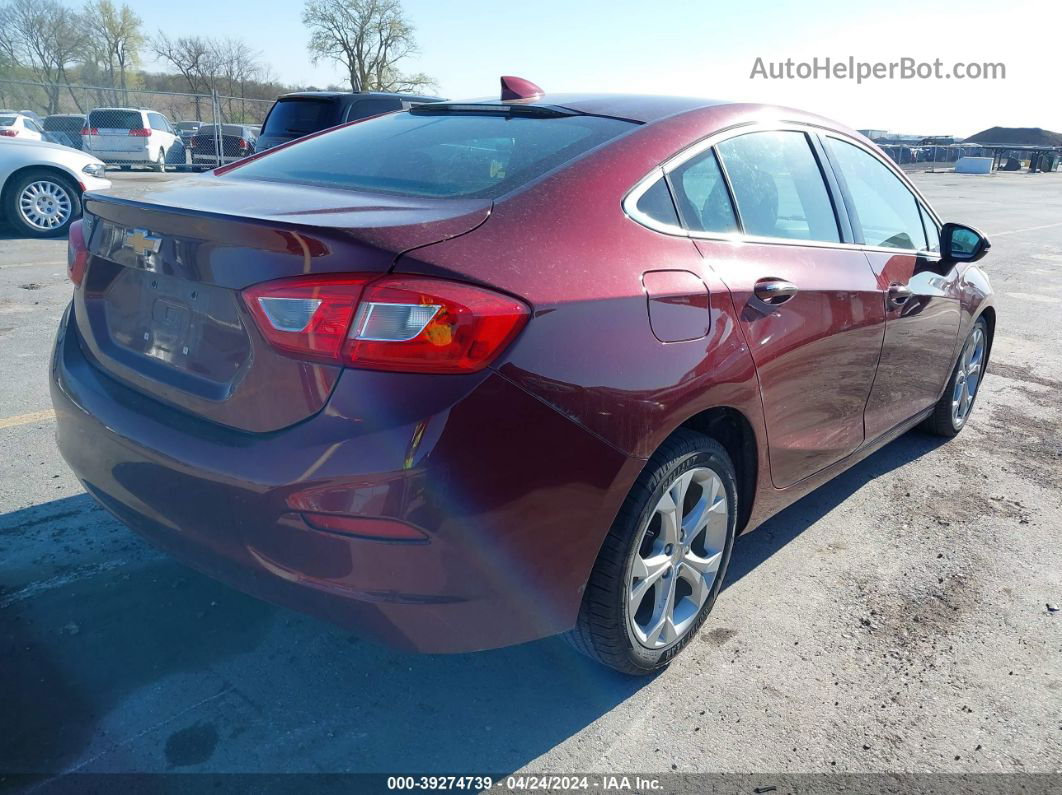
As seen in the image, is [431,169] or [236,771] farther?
[431,169]

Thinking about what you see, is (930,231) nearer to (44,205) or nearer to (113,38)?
(44,205)

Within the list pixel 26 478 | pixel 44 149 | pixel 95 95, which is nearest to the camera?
pixel 26 478

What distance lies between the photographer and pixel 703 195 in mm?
2621

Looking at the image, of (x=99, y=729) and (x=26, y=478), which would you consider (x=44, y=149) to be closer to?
(x=26, y=478)

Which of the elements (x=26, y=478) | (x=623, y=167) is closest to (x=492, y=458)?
(x=623, y=167)

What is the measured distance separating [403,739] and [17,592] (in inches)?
58.3

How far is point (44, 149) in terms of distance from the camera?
9852 millimetres

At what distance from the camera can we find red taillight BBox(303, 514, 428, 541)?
1823 millimetres

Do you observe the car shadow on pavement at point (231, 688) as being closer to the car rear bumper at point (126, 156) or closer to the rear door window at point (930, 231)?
the rear door window at point (930, 231)

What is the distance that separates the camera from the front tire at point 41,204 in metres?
9.85

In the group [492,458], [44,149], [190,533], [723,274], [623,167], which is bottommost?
[190,533]

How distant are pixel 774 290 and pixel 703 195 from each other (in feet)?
1.24

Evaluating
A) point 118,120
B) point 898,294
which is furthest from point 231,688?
point 118,120

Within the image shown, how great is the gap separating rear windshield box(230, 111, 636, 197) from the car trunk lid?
0.16m
